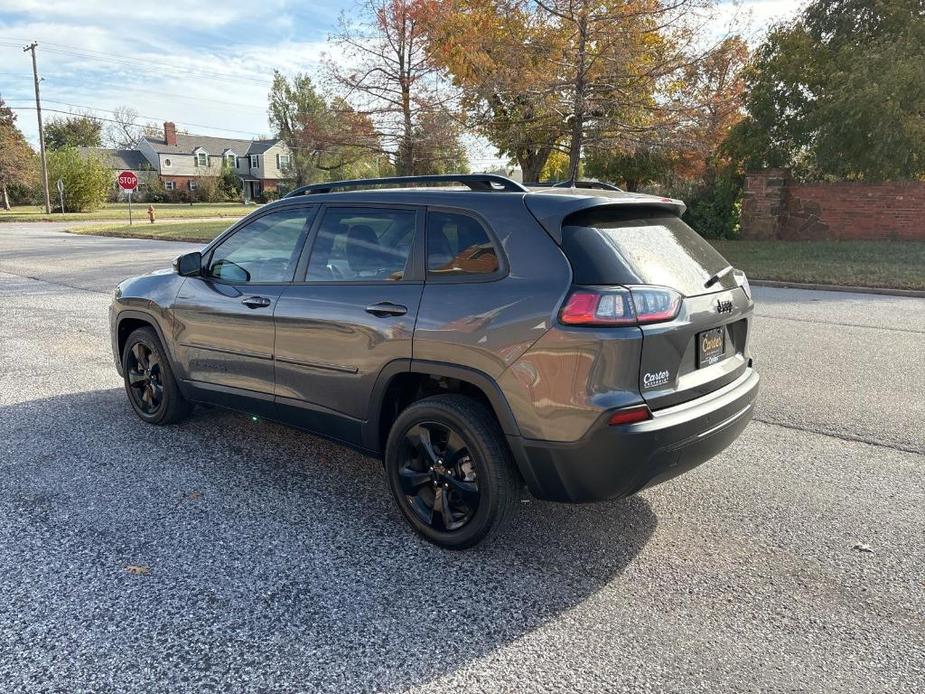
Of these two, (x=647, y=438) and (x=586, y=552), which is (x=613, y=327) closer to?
(x=647, y=438)

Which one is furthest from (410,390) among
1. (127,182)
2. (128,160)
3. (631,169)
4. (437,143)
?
(128,160)

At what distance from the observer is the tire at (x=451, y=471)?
302 cm

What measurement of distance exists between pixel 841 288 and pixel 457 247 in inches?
473

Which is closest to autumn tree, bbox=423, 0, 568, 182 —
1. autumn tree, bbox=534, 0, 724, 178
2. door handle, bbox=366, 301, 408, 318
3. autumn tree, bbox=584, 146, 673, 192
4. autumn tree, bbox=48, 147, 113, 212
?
autumn tree, bbox=534, 0, 724, 178

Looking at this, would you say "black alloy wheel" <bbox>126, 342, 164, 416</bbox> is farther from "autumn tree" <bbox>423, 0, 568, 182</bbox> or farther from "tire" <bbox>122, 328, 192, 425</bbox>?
"autumn tree" <bbox>423, 0, 568, 182</bbox>

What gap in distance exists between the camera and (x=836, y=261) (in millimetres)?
15594

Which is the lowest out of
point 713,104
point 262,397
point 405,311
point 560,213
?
point 262,397

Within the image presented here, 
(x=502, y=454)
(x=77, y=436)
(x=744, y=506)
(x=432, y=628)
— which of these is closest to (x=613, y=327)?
(x=502, y=454)

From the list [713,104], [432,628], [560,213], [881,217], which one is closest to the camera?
[432,628]

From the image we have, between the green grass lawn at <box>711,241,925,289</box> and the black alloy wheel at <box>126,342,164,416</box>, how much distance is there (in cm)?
1248

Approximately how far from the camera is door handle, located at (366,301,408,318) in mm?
3283

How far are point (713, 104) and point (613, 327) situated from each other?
16.1 m

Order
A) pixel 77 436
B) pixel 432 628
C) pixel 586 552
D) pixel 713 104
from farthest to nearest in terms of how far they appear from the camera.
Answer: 1. pixel 713 104
2. pixel 77 436
3. pixel 586 552
4. pixel 432 628

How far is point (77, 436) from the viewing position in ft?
15.5
